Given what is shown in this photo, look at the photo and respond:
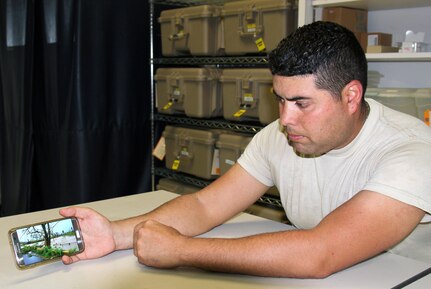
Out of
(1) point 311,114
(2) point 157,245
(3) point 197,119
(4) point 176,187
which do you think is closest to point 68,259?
(2) point 157,245

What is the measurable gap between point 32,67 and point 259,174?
2127 millimetres

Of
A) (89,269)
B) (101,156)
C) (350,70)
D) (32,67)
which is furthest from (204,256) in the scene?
(32,67)

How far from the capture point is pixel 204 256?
3.57ft

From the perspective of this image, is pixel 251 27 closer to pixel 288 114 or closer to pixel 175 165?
pixel 175 165

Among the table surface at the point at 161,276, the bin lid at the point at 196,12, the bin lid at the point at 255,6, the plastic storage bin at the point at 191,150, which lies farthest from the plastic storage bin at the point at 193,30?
the table surface at the point at 161,276

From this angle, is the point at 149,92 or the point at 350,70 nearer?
the point at 350,70

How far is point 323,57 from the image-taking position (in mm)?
1171

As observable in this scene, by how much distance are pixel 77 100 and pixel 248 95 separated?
1088mm

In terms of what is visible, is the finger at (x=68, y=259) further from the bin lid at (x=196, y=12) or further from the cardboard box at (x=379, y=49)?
the bin lid at (x=196, y=12)

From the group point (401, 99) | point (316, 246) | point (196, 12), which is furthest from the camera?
point (196, 12)

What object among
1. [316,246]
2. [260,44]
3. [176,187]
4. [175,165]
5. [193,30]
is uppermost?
[193,30]

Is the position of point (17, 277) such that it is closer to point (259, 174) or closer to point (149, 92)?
point (259, 174)

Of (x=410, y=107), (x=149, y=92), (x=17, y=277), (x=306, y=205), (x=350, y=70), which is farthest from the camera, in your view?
(x=149, y=92)

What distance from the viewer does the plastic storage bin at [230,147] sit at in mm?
2721
